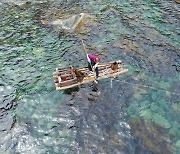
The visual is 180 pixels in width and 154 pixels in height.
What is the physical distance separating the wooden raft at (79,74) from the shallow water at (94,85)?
84 cm

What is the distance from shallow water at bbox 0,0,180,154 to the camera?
2155 centimetres

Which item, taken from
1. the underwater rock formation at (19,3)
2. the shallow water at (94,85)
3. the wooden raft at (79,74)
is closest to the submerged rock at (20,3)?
the underwater rock formation at (19,3)

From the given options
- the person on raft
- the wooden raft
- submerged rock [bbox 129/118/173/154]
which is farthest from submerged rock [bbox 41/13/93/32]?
submerged rock [bbox 129/118/173/154]

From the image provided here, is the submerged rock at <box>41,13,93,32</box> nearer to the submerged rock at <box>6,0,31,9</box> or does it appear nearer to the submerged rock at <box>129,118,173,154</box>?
the submerged rock at <box>6,0,31,9</box>

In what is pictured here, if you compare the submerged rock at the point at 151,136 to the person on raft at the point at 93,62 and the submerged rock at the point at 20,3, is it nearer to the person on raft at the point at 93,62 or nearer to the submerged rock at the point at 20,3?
the person on raft at the point at 93,62

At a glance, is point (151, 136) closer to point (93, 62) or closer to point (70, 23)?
point (93, 62)

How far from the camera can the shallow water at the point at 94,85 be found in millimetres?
21547

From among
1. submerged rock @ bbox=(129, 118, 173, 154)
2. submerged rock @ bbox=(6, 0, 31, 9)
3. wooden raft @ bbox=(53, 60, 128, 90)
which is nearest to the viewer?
submerged rock @ bbox=(129, 118, 173, 154)

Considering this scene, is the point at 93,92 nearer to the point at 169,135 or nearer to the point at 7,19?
the point at 169,135

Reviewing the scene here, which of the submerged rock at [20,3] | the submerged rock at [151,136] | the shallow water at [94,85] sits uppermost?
the submerged rock at [20,3]

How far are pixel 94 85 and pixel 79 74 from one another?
1.85 meters

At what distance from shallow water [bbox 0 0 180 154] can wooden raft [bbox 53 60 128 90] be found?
842mm

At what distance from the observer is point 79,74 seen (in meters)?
24.3

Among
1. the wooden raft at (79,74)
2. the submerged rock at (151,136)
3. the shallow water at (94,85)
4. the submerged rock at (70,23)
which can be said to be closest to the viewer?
the submerged rock at (151,136)
